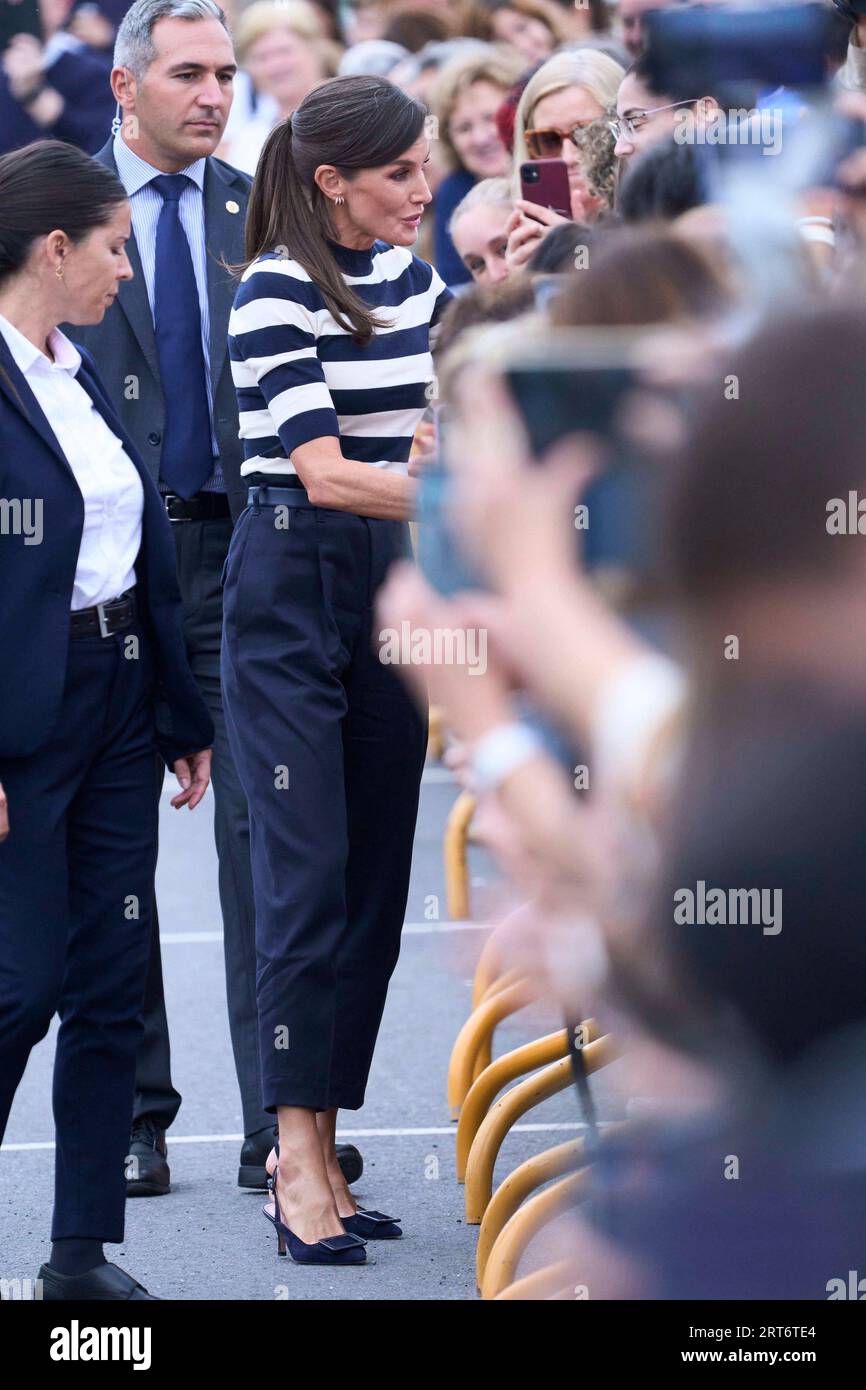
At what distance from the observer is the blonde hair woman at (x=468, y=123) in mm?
7488

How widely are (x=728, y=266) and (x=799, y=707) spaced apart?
1.57ft

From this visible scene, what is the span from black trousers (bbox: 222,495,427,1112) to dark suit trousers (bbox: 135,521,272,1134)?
0.62 meters

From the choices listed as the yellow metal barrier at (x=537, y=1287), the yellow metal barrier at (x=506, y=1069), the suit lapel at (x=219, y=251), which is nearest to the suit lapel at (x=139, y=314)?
the suit lapel at (x=219, y=251)

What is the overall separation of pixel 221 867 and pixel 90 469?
139 cm

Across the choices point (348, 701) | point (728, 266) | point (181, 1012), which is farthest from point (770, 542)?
point (181, 1012)

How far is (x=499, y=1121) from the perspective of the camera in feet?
12.9

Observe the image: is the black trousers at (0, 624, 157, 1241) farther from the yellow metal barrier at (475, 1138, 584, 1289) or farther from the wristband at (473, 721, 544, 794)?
the wristband at (473, 721, 544, 794)

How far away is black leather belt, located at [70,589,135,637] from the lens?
345cm

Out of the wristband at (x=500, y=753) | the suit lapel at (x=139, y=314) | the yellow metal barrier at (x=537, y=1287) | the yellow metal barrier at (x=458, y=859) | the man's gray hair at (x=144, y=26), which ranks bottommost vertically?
the yellow metal barrier at (x=458, y=859)

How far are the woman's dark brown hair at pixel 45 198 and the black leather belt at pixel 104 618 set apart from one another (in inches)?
21.7

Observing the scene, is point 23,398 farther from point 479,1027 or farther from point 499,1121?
point 479,1027

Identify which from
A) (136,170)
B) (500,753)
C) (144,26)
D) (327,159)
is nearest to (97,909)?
(327,159)

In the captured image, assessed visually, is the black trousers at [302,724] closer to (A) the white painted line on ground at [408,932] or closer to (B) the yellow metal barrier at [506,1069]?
(B) the yellow metal barrier at [506,1069]
